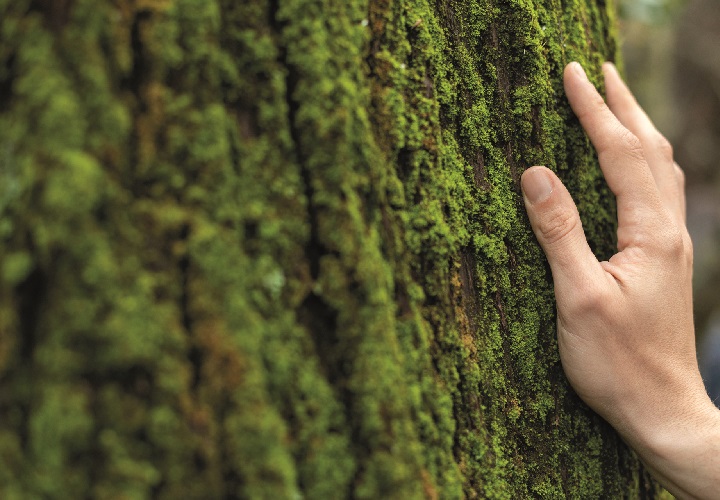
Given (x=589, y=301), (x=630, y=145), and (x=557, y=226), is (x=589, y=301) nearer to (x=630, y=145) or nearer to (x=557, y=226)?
(x=557, y=226)

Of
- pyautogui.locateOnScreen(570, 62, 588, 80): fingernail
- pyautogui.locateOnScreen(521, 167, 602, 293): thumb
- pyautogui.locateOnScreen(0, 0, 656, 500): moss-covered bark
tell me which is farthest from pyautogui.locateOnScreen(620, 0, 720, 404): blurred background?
pyautogui.locateOnScreen(0, 0, 656, 500): moss-covered bark

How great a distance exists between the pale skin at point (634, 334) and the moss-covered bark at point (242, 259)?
0.27 metres

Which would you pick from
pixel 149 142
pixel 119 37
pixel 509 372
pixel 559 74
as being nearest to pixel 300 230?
pixel 149 142

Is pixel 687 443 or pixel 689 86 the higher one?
pixel 689 86

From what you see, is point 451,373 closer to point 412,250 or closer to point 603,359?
point 412,250

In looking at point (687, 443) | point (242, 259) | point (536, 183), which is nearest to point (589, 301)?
point (536, 183)

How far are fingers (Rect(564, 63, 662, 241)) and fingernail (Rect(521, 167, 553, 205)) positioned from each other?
331 mm

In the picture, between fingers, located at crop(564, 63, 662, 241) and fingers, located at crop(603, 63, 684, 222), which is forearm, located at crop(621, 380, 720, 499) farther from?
fingers, located at crop(603, 63, 684, 222)

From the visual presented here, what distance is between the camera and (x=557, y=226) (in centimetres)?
169

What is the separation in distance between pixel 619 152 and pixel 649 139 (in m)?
0.33

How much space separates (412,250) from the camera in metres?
1.37

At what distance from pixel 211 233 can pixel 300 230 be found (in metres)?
0.18

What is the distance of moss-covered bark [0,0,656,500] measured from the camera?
964 mm

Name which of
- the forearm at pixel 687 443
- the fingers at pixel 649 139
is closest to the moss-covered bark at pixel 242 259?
the forearm at pixel 687 443
